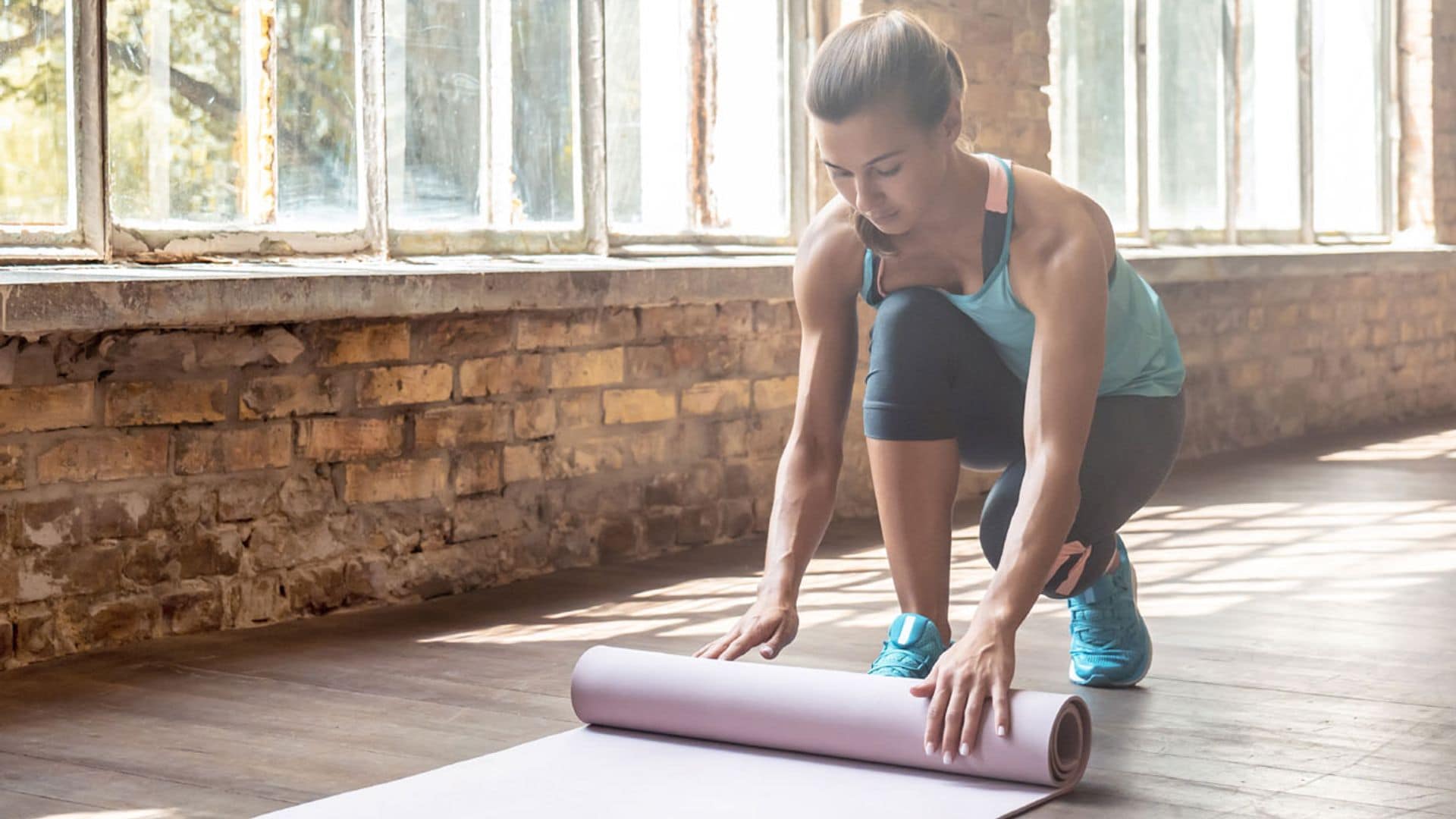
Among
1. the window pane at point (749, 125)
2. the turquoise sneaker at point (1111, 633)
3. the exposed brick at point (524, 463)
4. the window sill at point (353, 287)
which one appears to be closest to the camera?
the turquoise sneaker at point (1111, 633)

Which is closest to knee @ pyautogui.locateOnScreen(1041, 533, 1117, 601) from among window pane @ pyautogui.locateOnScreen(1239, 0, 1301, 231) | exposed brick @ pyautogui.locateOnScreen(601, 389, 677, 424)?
exposed brick @ pyautogui.locateOnScreen(601, 389, 677, 424)

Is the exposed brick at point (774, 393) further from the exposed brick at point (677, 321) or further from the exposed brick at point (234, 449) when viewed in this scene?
the exposed brick at point (234, 449)

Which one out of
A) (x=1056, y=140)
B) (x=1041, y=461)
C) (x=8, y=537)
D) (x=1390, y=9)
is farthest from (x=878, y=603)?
(x=1390, y=9)

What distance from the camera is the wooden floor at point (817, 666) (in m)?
2.42

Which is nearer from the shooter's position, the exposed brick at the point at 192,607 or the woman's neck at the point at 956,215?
the woman's neck at the point at 956,215

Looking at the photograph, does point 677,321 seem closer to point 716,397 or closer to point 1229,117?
point 716,397

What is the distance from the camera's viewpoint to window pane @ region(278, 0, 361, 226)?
3930mm

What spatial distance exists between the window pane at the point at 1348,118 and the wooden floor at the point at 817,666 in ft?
13.5

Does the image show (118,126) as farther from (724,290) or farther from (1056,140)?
(1056,140)

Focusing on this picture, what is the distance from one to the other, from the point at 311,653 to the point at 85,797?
1031 millimetres

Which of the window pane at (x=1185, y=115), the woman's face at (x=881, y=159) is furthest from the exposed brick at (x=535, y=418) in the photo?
the window pane at (x=1185, y=115)

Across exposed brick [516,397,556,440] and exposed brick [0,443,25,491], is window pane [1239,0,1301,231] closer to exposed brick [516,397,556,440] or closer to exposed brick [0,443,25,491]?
exposed brick [516,397,556,440]

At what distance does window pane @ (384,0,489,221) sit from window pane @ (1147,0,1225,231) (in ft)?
11.9

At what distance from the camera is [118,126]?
362 centimetres
